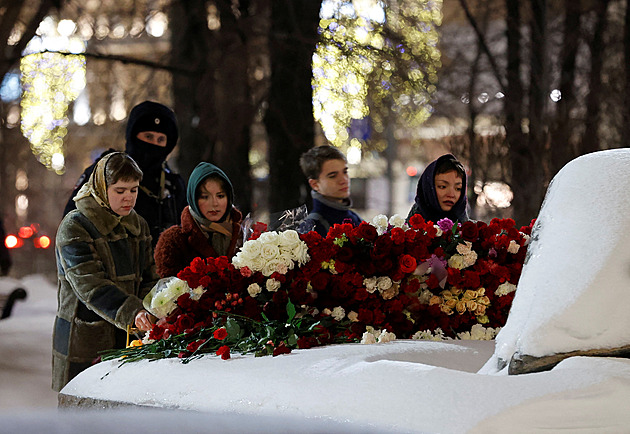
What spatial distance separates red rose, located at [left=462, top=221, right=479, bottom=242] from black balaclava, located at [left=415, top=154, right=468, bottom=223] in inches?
31.9

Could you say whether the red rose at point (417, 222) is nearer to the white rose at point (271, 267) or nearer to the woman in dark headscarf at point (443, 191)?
the white rose at point (271, 267)

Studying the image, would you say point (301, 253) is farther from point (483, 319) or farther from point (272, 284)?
point (483, 319)

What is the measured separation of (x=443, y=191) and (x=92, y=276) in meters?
1.99

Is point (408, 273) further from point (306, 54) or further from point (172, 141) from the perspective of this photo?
point (306, 54)

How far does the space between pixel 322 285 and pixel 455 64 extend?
36.6 ft

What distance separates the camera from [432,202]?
5586 mm

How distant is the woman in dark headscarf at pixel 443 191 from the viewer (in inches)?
219

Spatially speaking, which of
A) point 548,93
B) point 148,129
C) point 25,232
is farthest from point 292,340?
point 25,232

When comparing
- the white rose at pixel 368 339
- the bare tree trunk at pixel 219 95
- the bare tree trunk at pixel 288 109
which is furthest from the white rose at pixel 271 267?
the bare tree trunk at pixel 219 95

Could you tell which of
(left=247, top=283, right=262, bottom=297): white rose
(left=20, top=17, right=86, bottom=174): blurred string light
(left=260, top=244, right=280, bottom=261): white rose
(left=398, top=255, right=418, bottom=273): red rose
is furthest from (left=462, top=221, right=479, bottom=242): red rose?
(left=20, top=17, right=86, bottom=174): blurred string light

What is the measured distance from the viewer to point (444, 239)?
15.5 feet

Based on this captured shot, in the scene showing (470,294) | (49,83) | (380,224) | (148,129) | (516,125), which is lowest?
(470,294)

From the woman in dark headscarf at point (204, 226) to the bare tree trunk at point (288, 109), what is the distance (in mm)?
4311

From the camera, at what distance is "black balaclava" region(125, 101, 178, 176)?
6180 mm
